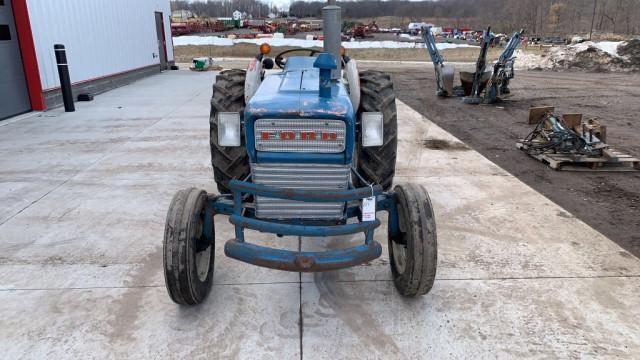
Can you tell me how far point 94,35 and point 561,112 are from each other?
11458 millimetres

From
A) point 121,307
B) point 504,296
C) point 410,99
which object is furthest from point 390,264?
point 410,99

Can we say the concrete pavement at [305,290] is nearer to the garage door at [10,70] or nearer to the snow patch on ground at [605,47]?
the garage door at [10,70]

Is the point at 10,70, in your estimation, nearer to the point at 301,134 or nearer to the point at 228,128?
the point at 228,128

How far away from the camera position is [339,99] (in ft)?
10.2

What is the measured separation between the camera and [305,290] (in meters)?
3.31

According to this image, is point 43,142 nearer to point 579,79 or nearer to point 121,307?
point 121,307

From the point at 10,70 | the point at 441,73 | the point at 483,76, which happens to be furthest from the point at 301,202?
the point at 441,73

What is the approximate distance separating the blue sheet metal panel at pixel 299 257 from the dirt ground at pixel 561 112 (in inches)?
103

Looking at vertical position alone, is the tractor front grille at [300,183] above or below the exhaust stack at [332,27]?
below

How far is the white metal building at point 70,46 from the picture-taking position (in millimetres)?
8969

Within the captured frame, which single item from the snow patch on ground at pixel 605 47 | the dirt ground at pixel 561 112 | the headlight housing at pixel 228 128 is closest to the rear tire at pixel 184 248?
the headlight housing at pixel 228 128

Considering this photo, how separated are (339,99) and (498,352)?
1.83m

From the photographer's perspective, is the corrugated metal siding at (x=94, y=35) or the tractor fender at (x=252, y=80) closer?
the tractor fender at (x=252, y=80)

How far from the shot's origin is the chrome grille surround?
2916mm
